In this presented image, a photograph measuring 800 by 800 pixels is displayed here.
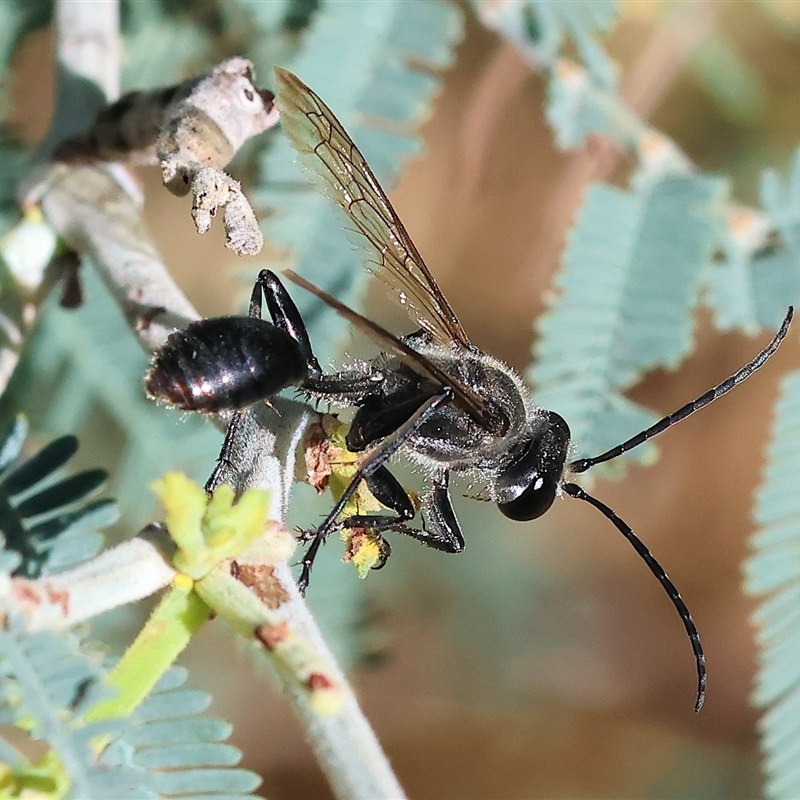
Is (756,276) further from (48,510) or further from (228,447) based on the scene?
(48,510)

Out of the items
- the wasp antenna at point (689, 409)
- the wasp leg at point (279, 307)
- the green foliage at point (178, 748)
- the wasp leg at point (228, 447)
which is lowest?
the green foliage at point (178, 748)

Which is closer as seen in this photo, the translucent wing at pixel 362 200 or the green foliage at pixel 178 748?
the green foliage at pixel 178 748

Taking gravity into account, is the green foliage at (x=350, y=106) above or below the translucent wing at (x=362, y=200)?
above

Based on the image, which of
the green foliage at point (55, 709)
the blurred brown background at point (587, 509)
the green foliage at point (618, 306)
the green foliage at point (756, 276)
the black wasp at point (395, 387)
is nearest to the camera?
the green foliage at point (55, 709)

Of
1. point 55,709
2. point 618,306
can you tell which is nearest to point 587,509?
point 618,306

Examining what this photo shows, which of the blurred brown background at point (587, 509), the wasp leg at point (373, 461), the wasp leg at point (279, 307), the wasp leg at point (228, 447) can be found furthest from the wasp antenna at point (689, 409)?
the blurred brown background at point (587, 509)

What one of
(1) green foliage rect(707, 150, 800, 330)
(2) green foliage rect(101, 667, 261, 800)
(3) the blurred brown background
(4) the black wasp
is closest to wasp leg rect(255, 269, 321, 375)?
Result: (4) the black wasp

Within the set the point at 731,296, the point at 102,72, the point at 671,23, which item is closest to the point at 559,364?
the point at 731,296

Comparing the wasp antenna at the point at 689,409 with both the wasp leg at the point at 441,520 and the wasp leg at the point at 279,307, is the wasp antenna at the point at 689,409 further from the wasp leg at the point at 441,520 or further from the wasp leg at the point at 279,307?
the wasp leg at the point at 279,307

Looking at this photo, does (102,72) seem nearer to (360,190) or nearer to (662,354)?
(360,190)
